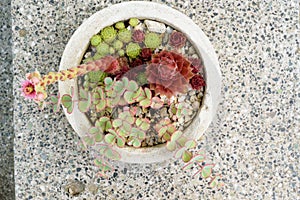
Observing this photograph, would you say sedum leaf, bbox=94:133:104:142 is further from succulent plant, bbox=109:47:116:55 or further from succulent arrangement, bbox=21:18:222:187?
succulent plant, bbox=109:47:116:55

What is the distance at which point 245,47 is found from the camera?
4.27 ft

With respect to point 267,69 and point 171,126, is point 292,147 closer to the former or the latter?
point 267,69

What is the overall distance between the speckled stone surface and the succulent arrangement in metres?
0.15

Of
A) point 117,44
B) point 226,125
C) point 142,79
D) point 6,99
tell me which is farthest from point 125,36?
point 6,99

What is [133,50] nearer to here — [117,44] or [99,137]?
[117,44]

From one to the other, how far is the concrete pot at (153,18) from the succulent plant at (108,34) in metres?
0.01

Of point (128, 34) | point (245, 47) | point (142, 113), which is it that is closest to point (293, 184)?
point (245, 47)

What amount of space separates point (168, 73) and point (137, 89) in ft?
0.27

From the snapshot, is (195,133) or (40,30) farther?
(40,30)

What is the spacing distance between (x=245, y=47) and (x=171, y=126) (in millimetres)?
372

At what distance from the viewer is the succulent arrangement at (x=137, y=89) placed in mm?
1033

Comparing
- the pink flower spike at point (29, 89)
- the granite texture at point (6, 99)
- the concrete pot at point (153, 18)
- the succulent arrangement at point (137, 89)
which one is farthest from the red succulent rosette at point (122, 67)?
the granite texture at point (6, 99)

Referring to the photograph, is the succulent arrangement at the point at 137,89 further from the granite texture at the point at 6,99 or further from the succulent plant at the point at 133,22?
the granite texture at the point at 6,99

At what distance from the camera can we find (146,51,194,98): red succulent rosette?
1011 millimetres
